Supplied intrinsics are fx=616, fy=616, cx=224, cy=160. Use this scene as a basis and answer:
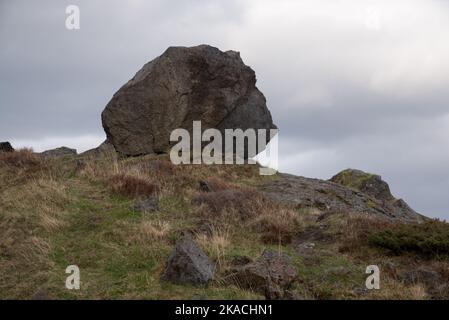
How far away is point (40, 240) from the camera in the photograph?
43.0ft

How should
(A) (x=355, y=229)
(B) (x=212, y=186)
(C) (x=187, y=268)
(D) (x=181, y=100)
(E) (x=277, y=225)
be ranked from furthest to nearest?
(D) (x=181, y=100)
(B) (x=212, y=186)
(E) (x=277, y=225)
(A) (x=355, y=229)
(C) (x=187, y=268)

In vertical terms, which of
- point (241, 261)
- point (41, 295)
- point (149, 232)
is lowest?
point (41, 295)

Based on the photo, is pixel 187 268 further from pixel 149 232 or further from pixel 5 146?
pixel 5 146

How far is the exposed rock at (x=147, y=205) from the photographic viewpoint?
15.8m

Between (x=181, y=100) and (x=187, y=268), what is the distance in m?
15.8

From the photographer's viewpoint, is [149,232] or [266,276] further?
[149,232]

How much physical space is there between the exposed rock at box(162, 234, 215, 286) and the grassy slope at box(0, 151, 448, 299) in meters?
0.18

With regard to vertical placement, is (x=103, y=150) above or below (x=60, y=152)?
below

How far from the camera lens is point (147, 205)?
52.9 feet

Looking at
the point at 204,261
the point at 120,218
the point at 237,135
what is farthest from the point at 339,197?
the point at 204,261

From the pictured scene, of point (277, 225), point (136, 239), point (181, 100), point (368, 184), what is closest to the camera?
point (136, 239)

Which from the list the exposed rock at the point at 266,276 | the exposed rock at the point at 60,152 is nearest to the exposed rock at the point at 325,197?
the exposed rock at the point at 266,276

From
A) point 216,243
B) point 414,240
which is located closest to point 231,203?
point 216,243

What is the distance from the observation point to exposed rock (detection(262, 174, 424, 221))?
20281 mm
